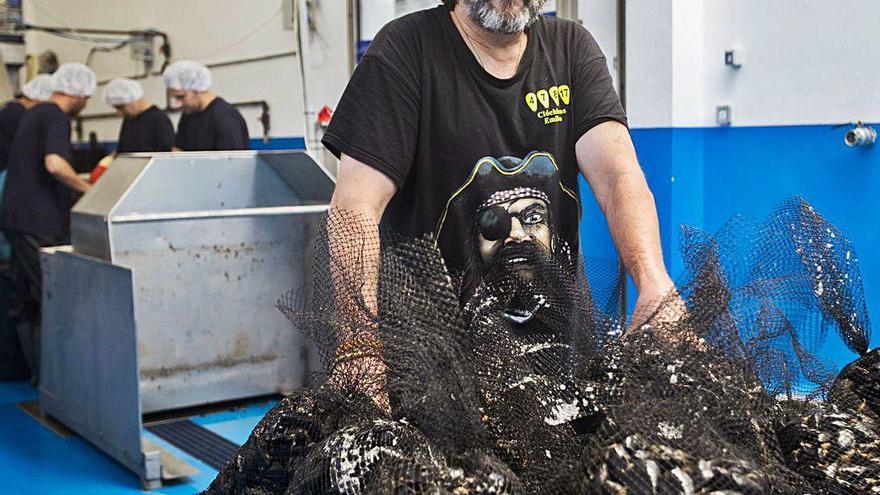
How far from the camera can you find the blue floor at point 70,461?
12.8ft

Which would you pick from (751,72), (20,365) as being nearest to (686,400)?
(751,72)

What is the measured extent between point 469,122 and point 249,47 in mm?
7293

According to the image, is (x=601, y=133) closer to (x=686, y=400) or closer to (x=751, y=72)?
(x=686, y=400)

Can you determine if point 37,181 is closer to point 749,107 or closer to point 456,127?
point 749,107

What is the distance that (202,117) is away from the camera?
242 inches

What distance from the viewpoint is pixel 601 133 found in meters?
1.74

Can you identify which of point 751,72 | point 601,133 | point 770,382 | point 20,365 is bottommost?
point 20,365

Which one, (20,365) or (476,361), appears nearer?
(476,361)

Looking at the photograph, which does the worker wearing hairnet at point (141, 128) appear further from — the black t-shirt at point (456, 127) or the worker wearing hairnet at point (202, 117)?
the black t-shirt at point (456, 127)

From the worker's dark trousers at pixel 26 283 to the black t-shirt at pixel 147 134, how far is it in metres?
1.08

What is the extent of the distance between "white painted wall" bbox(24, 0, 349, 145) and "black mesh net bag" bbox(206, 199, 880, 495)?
249 inches

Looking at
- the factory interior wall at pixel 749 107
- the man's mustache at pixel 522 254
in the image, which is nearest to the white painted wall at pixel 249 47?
the factory interior wall at pixel 749 107

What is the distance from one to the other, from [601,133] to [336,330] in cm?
78

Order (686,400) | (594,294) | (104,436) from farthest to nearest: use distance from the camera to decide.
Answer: (104,436), (594,294), (686,400)
